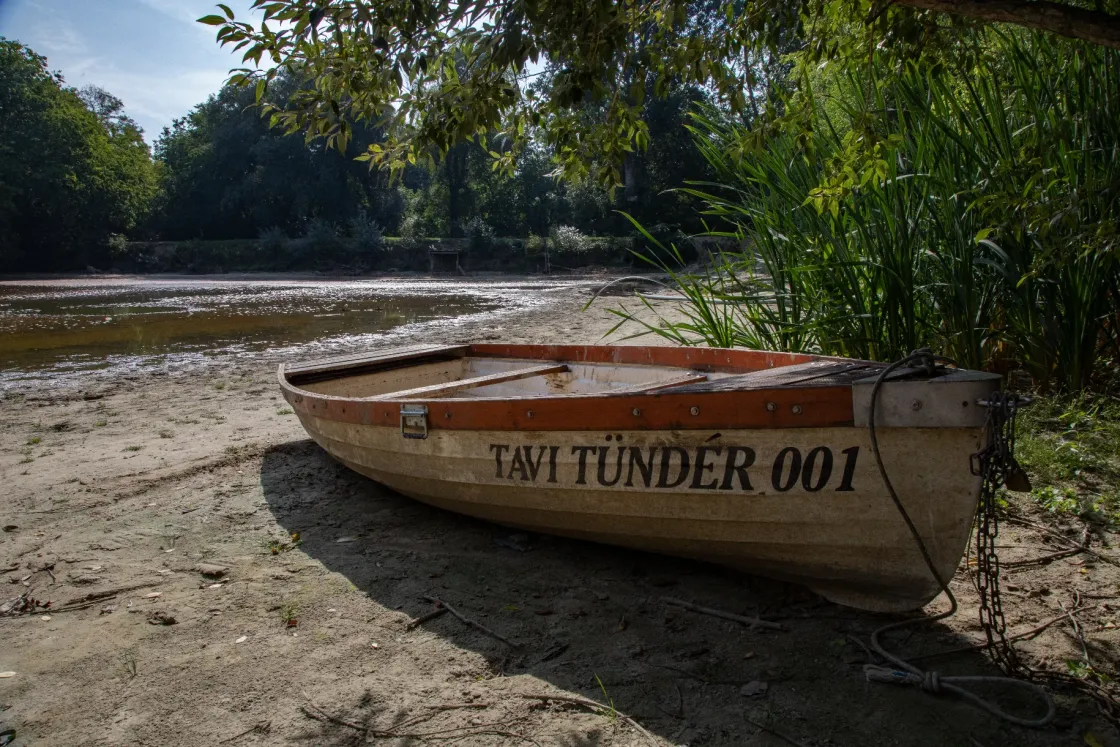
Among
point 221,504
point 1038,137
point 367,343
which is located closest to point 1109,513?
point 1038,137

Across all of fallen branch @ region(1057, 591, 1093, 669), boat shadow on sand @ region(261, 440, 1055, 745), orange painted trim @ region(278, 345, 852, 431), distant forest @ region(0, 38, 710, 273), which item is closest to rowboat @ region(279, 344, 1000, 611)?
orange painted trim @ region(278, 345, 852, 431)

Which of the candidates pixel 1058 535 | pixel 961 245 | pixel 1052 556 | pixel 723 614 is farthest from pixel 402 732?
pixel 961 245

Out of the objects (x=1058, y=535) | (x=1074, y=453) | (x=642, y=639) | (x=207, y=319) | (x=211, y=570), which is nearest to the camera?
(x=642, y=639)

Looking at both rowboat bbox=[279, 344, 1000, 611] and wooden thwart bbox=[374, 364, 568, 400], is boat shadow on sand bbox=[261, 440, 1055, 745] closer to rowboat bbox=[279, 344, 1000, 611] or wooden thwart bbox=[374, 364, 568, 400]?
rowboat bbox=[279, 344, 1000, 611]

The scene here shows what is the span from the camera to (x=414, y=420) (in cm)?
353

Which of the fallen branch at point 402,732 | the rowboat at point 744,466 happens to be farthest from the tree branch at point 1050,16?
the fallen branch at point 402,732

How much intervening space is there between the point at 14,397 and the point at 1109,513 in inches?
339

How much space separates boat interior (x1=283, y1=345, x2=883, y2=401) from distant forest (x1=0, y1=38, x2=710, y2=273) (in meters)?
29.5

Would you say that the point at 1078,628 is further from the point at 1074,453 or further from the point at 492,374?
the point at 492,374

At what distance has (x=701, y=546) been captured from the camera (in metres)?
2.91

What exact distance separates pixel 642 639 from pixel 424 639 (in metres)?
0.77

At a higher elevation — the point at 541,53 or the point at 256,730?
the point at 541,53

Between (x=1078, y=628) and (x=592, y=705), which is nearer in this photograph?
(x=592, y=705)

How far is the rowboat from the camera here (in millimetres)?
2355
